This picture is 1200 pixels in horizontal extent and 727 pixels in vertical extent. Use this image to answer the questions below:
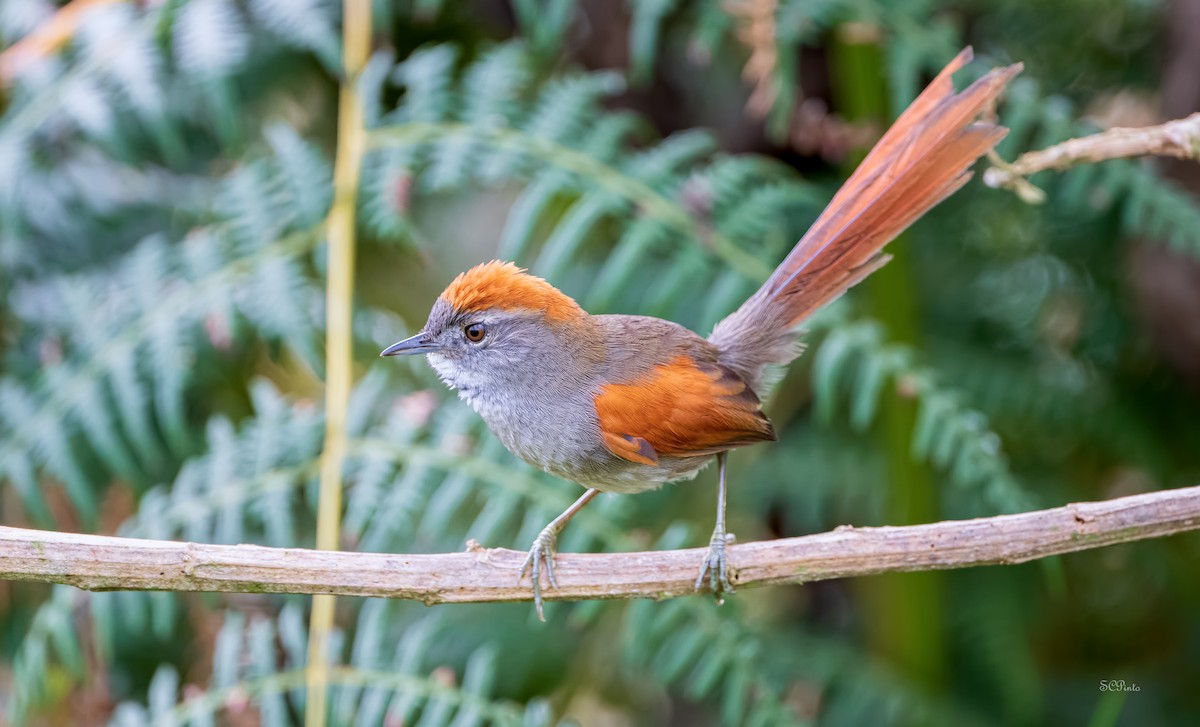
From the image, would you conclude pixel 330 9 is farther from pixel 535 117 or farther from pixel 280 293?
pixel 280 293

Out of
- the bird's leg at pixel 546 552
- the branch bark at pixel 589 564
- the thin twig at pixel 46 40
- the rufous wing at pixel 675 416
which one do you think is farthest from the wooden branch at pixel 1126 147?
the thin twig at pixel 46 40

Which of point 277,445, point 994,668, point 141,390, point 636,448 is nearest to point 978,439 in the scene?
point 636,448

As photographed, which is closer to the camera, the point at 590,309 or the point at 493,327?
the point at 493,327

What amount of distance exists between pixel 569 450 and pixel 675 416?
0.27m

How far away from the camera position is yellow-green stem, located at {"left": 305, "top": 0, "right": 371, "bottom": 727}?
2.91 m

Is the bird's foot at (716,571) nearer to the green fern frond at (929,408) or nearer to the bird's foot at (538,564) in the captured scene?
the bird's foot at (538,564)

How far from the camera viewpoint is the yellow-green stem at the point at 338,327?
291cm

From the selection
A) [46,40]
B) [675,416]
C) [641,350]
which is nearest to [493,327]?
[641,350]

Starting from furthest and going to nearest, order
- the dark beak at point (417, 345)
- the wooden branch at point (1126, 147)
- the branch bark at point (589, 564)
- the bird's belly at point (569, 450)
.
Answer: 1. the dark beak at point (417, 345)
2. the bird's belly at point (569, 450)
3. the wooden branch at point (1126, 147)
4. the branch bark at point (589, 564)

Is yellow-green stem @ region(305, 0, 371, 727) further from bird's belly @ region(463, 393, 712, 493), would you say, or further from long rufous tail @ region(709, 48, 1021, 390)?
long rufous tail @ region(709, 48, 1021, 390)

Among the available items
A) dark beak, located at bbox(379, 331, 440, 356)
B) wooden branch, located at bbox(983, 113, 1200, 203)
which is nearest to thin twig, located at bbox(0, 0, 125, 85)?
dark beak, located at bbox(379, 331, 440, 356)

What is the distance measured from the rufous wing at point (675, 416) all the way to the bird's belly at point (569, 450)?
0.12 feet

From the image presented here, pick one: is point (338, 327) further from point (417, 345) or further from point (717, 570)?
point (717, 570)

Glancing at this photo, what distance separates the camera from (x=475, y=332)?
290cm
